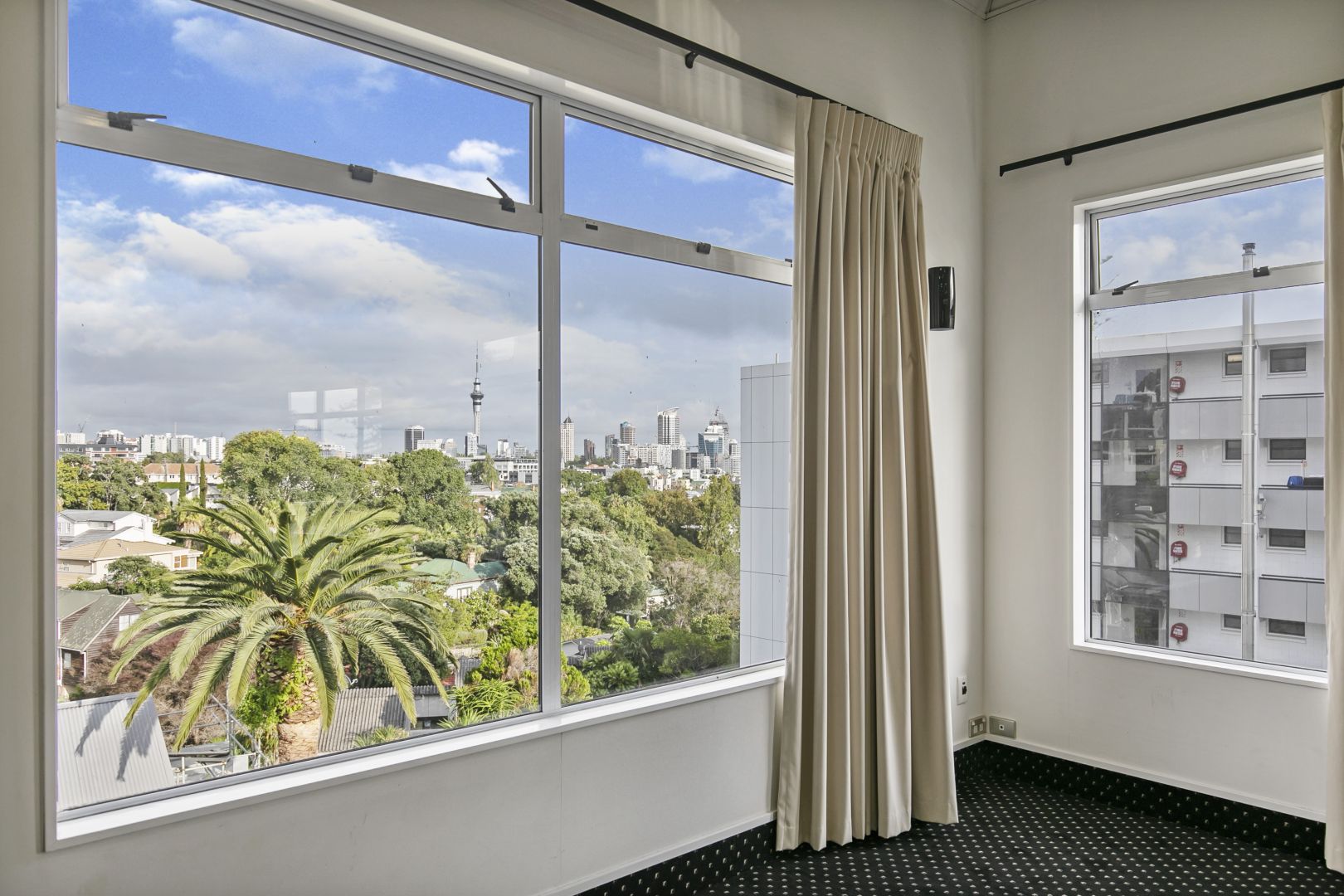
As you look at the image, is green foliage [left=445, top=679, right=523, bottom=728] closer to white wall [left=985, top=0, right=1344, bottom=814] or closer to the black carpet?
the black carpet

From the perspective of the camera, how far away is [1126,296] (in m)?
3.29

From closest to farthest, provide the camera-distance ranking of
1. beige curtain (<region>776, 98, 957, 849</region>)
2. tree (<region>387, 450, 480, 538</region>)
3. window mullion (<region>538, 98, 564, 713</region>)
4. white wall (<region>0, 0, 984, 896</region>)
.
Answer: white wall (<region>0, 0, 984, 896</region>) → tree (<region>387, 450, 480, 538</region>) → window mullion (<region>538, 98, 564, 713</region>) → beige curtain (<region>776, 98, 957, 849</region>)

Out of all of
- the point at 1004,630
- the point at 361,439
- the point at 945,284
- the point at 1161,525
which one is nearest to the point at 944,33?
the point at 945,284

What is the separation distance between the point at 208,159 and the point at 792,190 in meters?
1.86

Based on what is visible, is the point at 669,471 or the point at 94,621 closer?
the point at 94,621

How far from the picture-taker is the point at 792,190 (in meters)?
3.02

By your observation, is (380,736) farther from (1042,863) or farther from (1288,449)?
(1288,449)

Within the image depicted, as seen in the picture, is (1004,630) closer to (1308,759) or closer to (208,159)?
(1308,759)

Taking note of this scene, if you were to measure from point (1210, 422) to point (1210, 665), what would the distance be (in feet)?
2.80

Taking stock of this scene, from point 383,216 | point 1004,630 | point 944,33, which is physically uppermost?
point 944,33

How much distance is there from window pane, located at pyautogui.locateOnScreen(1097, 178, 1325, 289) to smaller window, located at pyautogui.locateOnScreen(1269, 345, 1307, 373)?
0.96 feet

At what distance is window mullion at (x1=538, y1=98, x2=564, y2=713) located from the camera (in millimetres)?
2375

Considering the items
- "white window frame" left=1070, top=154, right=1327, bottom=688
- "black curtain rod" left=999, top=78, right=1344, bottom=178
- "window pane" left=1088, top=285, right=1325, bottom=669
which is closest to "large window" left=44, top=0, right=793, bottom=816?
"black curtain rod" left=999, top=78, right=1344, bottom=178

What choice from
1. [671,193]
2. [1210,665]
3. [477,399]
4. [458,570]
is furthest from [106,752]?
[1210,665]
